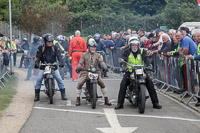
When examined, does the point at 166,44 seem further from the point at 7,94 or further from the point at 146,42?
the point at 7,94

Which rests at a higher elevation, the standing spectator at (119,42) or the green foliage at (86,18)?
the green foliage at (86,18)

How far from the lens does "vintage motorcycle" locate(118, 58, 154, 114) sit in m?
11.1

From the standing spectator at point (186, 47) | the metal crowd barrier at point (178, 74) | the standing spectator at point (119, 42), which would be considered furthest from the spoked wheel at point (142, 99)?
the standing spectator at point (119, 42)

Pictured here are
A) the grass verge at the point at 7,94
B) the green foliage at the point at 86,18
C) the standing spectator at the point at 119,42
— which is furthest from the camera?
the green foliage at the point at 86,18

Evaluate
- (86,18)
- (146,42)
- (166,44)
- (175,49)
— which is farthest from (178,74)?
(86,18)

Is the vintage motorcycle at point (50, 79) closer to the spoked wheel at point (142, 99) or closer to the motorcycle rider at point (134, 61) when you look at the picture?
the motorcycle rider at point (134, 61)

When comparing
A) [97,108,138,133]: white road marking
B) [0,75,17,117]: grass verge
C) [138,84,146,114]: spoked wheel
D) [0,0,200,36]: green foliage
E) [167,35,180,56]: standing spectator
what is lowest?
[97,108,138,133]: white road marking

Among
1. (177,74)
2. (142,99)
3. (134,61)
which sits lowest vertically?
(142,99)

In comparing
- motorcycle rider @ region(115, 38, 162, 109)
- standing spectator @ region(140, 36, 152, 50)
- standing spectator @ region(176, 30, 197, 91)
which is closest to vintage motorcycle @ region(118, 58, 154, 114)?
motorcycle rider @ region(115, 38, 162, 109)

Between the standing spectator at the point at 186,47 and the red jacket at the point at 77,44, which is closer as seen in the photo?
the standing spectator at the point at 186,47

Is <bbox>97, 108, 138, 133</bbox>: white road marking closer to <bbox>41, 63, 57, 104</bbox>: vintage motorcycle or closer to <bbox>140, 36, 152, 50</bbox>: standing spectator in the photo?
<bbox>41, 63, 57, 104</bbox>: vintage motorcycle

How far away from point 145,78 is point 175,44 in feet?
15.6

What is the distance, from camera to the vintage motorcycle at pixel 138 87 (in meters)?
11.1

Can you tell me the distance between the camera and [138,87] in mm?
11523
